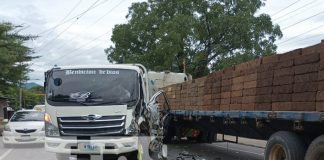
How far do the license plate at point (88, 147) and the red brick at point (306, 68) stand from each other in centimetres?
424

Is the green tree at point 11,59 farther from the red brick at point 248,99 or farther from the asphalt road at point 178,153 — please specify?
the red brick at point 248,99

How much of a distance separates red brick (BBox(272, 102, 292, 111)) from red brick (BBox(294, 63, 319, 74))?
554 mm

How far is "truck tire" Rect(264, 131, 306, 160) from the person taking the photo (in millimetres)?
7363

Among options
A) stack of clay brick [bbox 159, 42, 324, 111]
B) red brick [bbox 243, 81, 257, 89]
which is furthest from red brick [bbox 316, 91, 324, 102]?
red brick [bbox 243, 81, 257, 89]

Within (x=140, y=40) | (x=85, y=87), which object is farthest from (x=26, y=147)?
(x=140, y=40)

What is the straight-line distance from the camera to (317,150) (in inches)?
264

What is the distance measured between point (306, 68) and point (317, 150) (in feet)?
3.97

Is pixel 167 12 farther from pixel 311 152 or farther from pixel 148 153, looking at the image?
pixel 311 152

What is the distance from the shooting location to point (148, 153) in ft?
34.2

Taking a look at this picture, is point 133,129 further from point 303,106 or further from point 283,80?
point 303,106

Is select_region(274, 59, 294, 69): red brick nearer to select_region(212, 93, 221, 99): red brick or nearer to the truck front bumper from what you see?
select_region(212, 93, 221, 99): red brick

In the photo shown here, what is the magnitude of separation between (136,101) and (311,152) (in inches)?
167

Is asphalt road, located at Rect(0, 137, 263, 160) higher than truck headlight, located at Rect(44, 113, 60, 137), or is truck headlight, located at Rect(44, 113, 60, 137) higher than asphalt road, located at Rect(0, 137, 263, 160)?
truck headlight, located at Rect(44, 113, 60, 137)

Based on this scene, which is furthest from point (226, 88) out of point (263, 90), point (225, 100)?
point (263, 90)
